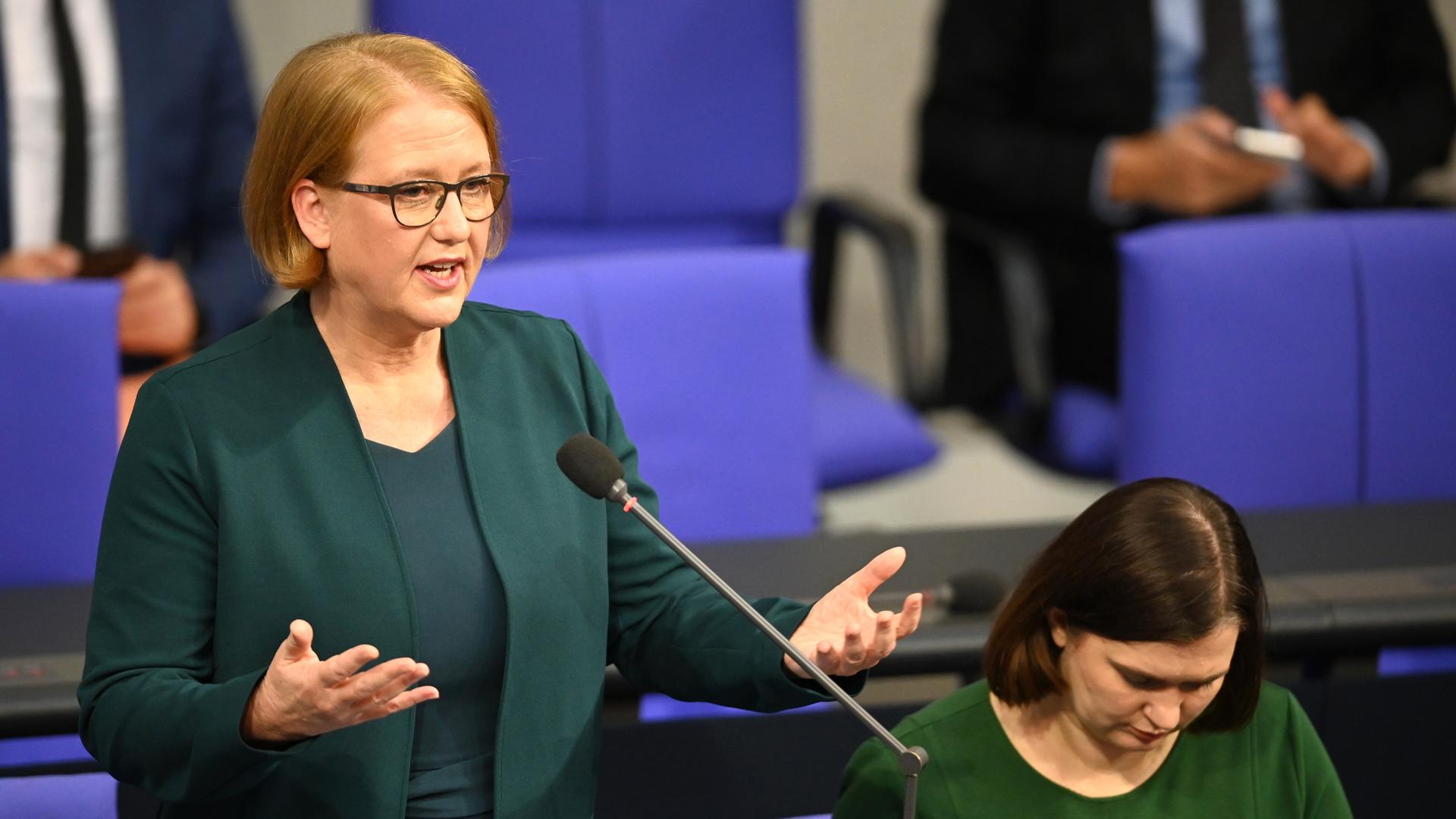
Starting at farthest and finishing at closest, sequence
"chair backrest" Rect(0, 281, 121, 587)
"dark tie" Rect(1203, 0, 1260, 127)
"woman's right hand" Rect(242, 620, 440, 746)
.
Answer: "dark tie" Rect(1203, 0, 1260, 127) < "chair backrest" Rect(0, 281, 121, 587) < "woman's right hand" Rect(242, 620, 440, 746)

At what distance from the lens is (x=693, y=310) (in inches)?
84.6

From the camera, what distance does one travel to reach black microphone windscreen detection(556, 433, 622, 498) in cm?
107

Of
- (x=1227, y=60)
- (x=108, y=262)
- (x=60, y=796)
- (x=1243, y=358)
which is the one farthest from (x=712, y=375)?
(x=1227, y=60)

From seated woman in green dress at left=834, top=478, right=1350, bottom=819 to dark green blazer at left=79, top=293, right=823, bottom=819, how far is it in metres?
0.21

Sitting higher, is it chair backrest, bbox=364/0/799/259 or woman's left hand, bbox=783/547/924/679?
chair backrest, bbox=364/0/799/259

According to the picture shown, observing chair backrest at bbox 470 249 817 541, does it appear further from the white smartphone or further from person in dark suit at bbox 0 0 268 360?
the white smartphone

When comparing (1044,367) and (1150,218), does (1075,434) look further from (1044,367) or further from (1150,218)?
(1150,218)

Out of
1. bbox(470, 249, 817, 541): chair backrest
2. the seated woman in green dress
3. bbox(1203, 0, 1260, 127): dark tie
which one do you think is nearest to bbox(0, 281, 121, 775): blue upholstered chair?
bbox(470, 249, 817, 541): chair backrest

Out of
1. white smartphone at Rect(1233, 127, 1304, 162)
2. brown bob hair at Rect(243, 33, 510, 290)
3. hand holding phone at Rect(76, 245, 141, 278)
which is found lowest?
hand holding phone at Rect(76, 245, 141, 278)

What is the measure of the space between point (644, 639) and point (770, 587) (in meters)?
0.40

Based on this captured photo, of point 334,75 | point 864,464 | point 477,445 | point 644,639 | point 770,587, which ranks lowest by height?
point 864,464

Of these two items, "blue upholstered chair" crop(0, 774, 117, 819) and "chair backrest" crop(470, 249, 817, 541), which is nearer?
"blue upholstered chair" crop(0, 774, 117, 819)

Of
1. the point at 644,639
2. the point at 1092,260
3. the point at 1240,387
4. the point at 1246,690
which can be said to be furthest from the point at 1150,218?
the point at 644,639

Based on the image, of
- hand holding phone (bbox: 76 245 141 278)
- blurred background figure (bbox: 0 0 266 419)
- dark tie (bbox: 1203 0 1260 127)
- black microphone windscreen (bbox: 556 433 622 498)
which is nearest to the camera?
black microphone windscreen (bbox: 556 433 622 498)
